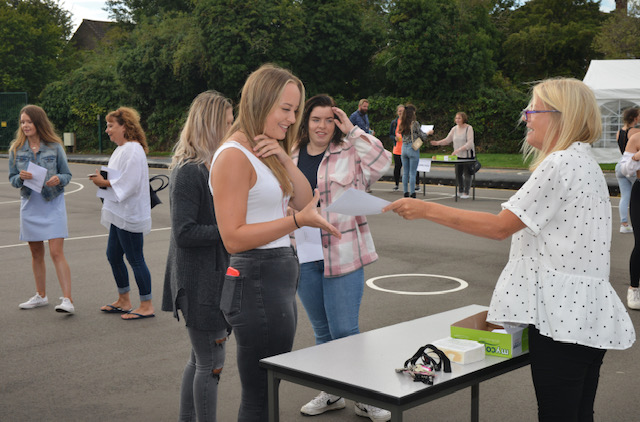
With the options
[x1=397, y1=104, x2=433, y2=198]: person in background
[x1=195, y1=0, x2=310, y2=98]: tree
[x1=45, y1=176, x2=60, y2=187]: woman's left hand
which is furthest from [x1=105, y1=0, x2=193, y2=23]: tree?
[x1=45, y1=176, x2=60, y2=187]: woman's left hand

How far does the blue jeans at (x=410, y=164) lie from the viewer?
16.9 metres

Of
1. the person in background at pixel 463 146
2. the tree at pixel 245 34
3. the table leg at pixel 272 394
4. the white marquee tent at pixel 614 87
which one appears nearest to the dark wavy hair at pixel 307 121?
the table leg at pixel 272 394

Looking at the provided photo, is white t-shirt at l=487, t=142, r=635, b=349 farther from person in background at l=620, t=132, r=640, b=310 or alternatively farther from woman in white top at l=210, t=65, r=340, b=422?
person in background at l=620, t=132, r=640, b=310

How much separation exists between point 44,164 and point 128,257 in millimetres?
1341

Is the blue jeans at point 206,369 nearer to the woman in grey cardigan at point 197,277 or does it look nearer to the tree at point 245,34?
the woman in grey cardigan at point 197,277

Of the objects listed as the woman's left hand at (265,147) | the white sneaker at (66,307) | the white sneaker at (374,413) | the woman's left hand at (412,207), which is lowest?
the white sneaker at (374,413)

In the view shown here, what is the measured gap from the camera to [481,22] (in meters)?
39.8

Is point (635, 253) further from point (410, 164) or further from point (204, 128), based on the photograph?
point (410, 164)

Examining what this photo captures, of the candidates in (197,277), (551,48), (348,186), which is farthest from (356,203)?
(551,48)

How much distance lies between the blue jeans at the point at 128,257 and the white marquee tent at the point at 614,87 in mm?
19633

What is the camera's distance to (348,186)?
4.53m

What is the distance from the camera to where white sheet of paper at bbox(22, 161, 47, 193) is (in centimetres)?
709

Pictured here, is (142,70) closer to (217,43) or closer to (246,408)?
(217,43)

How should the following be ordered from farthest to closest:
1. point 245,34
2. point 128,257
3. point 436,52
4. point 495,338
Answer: point 436,52, point 245,34, point 128,257, point 495,338
